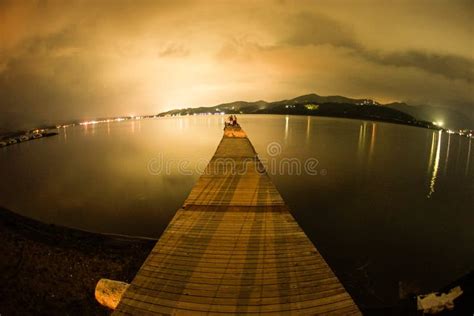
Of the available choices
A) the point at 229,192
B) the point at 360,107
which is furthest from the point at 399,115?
the point at 229,192

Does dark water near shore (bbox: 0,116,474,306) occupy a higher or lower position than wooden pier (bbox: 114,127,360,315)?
lower

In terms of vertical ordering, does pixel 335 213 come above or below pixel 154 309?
below

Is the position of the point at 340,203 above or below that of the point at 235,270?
below

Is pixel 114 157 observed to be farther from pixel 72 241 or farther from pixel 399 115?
pixel 399 115

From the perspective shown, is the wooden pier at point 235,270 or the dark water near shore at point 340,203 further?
the dark water near shore at point 340,203

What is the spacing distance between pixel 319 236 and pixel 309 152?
1019 inches

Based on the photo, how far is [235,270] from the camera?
18.7 feet

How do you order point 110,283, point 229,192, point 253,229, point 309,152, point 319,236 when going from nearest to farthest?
point 110,283 → point 253,229 → point 229,192 → point 319,236 → point 309,152

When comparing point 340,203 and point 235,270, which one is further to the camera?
point 340,203

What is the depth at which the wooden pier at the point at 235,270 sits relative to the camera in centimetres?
474

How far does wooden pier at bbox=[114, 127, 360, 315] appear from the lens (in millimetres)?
4742

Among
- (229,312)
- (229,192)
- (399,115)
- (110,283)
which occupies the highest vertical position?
(399,115)

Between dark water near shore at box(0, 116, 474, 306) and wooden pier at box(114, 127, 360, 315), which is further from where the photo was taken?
dark water near shore at box(0, 116, 474, 306)

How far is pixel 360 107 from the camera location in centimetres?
19662
